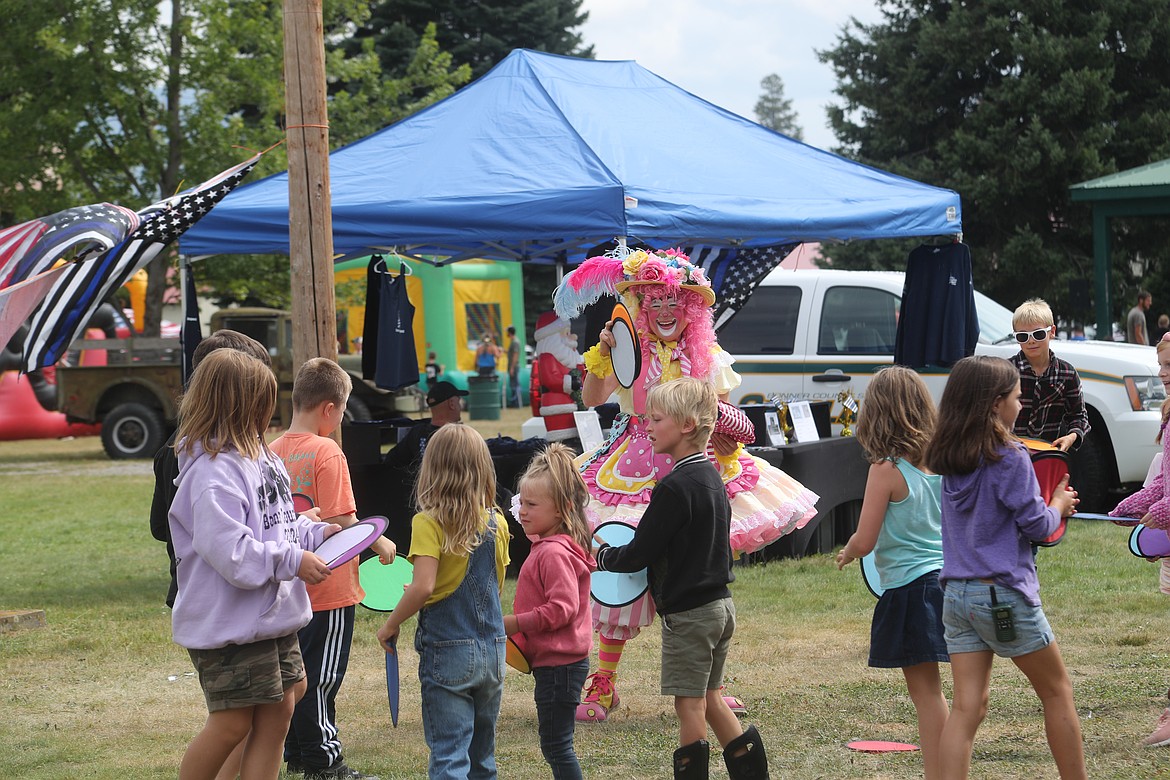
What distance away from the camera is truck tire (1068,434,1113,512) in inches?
403

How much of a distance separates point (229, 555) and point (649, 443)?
2626 millimetres

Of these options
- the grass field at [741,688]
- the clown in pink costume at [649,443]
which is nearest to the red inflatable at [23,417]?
the grass field at [741,688]

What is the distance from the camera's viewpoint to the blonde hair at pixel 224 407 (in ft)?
12.1

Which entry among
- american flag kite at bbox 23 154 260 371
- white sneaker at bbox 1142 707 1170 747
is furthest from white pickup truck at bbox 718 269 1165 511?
white sneaker at bbox 1142 707 1170 747

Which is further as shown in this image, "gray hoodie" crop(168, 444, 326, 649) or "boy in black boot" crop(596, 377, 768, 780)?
"boy in black boot" crop(596, 377, 768, 780)

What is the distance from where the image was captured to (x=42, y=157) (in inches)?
837

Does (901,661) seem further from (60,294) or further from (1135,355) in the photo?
(1135,355)

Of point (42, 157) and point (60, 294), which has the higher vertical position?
point (42, 157)

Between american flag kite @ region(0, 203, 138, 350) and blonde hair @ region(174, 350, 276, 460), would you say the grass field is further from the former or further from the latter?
american flag kite @ region(0, 203, 138, 350)

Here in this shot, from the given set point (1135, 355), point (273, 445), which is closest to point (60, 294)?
point (273, 445)

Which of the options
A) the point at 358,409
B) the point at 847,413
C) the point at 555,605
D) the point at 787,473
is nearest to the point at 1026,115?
the point at 358,409

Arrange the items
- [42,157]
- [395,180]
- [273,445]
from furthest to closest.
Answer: [42,157], [395,180], [273,445]

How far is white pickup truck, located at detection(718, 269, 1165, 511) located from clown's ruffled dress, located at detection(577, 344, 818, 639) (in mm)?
4780

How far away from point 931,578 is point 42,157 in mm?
20046
